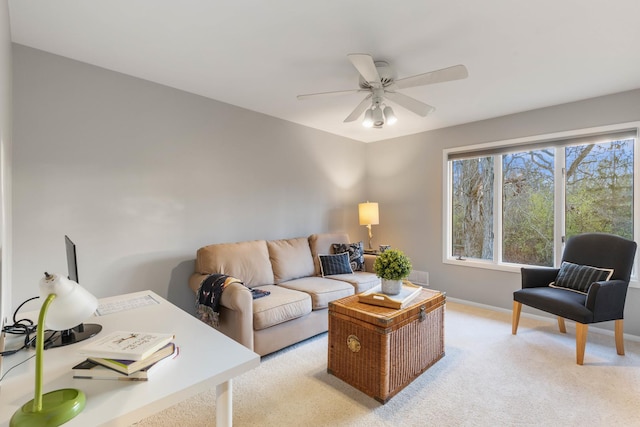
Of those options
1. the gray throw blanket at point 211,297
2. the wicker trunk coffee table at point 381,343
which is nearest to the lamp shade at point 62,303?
the gray throw blanket at point 211,297

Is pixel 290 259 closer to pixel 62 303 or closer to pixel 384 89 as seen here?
pixel 384 89

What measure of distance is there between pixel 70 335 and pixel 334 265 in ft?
8.54

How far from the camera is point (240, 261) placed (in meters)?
2.95

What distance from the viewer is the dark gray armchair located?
2350mm

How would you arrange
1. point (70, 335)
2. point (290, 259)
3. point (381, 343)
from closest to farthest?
point (70, 335)
point (381, 343)
point (290, 259)

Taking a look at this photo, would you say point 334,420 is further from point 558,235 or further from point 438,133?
point 438,133

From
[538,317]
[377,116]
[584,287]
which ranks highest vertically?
[377,116]

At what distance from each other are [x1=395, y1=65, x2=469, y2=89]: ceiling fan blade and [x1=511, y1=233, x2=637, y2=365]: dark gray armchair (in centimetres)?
198

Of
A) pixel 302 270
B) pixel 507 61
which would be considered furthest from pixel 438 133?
pixel 302 270

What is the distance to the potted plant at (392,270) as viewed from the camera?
2.27m

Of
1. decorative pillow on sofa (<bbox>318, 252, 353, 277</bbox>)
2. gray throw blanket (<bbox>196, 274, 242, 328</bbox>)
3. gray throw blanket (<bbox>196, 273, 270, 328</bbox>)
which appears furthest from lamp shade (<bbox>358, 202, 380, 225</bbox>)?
gray throw blanket (<bbox>196, 274, 242, 328</bbox>)

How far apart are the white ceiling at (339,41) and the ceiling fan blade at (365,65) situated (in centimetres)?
21

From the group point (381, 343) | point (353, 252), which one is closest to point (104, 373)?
point (381, 343)

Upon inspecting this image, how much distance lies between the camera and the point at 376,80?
2.19 metres
